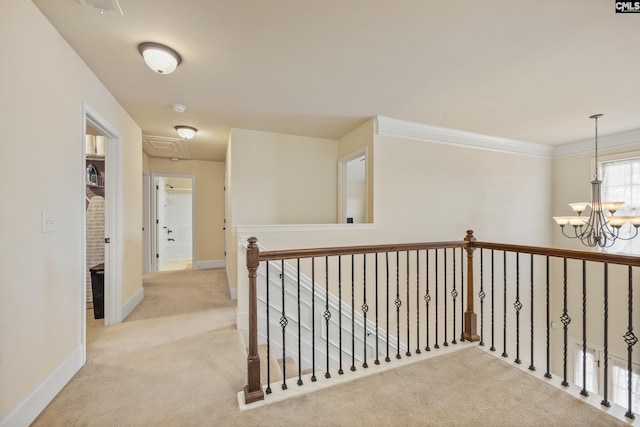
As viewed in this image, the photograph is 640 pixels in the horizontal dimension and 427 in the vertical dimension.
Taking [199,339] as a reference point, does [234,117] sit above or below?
above

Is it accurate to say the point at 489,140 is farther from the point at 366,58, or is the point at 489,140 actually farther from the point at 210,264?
the point at 210,264

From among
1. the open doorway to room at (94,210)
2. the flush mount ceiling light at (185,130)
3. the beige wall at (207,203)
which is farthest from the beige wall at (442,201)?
the beige wall at (207,203)

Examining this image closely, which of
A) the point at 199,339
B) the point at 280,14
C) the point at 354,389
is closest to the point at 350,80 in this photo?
the point at 280,14

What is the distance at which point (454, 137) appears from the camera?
4.13 meters

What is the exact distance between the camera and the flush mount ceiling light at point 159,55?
1.99m

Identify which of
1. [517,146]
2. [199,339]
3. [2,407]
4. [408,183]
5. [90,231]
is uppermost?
[517,146]

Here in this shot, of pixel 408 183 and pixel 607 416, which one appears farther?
pixel 408 183

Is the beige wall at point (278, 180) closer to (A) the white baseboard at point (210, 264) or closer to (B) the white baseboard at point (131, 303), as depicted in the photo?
(B) the white baseboard at point (131, 303)

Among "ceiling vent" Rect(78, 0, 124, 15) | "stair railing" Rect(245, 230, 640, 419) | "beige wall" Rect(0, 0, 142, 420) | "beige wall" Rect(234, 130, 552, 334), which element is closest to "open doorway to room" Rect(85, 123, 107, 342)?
"beige wall" Rect(0, 0, 142, 420)

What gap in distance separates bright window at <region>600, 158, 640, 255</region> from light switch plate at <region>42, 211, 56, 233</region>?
6801mm

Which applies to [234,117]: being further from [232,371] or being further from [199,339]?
[232,371]

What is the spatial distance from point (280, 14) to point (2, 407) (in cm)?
264

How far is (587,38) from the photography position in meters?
1.96

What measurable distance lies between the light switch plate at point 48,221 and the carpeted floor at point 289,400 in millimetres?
1109
